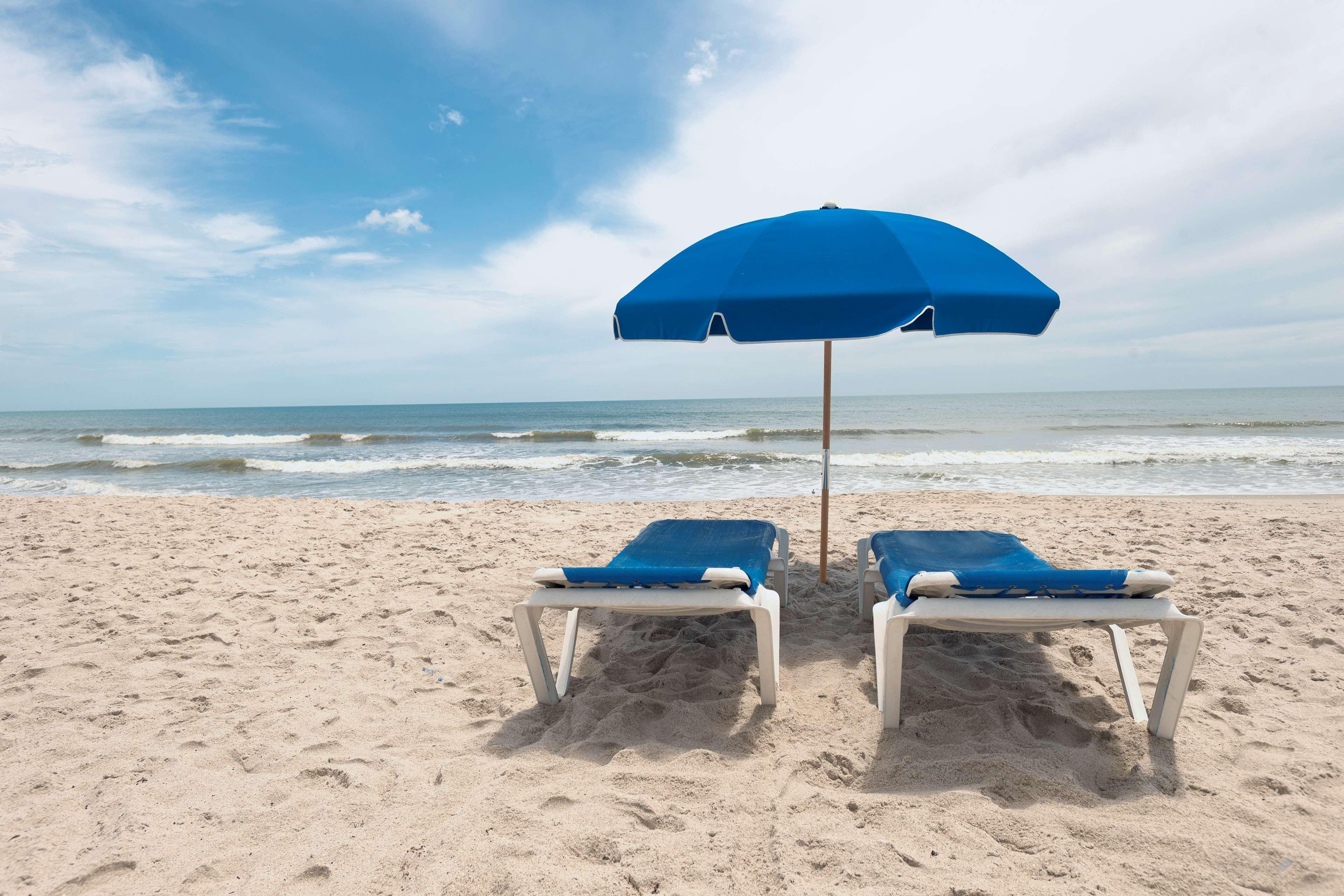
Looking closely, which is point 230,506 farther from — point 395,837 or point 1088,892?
point 1088,892

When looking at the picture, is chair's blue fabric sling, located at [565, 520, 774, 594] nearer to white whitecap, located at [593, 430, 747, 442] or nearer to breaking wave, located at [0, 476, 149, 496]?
breaking wave, located at [0, 476, 149, 496]

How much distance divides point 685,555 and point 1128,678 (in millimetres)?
1939

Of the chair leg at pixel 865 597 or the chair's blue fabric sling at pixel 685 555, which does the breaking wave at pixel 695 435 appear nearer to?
the chair's blue fabric sling at pixel 685 555

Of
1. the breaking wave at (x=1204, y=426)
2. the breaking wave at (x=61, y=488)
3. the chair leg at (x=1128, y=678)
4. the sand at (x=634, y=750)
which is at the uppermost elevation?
the breaking wave at (x=1204, y=426)

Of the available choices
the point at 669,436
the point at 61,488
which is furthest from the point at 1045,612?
the point at 669,436

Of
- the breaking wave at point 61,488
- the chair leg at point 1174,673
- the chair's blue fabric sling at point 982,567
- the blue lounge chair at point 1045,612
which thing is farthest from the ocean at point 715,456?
the chair leg at point 1174,673

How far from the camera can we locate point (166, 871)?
5.75 feet

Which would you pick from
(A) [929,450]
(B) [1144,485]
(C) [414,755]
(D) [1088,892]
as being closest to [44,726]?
(C) [414,755]

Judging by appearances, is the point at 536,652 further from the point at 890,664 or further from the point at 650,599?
the point at 890,664

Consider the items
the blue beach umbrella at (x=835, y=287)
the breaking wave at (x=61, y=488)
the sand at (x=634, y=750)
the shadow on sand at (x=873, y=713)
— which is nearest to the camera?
the sand at (x=634, y=750)

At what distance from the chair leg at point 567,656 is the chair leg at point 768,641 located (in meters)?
0.80

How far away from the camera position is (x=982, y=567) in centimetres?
295

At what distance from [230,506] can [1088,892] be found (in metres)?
8.93

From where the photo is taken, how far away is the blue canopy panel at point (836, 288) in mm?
2514
